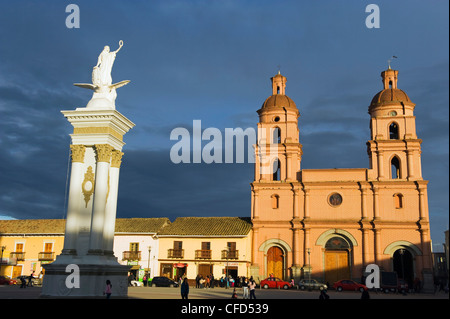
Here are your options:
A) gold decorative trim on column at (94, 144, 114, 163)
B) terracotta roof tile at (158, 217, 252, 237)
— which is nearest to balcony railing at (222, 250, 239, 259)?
terracotta roof tile at (158, 217, 252, 237)

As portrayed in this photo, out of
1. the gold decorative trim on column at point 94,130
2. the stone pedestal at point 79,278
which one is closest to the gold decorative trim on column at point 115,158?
the gold decorative trim on column at point 94,130

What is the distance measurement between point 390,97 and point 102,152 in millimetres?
35345

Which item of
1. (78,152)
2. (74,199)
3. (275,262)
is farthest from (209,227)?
(78,152)

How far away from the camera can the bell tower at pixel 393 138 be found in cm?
4581

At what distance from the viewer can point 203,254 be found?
4891cm

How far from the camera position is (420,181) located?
44.6m

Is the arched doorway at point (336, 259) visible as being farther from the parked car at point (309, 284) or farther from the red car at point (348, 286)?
the red car at point (348, 286)

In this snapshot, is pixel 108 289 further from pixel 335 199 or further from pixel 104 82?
pixel 335 199

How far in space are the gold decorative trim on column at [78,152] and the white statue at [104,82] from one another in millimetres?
2280

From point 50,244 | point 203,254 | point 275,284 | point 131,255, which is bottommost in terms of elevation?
point 275,284

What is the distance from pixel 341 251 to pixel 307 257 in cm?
332

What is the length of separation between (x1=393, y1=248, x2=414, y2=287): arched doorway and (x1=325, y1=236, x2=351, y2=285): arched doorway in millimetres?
4618

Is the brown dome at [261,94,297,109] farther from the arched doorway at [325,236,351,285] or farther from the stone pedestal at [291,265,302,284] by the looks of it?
the stone pedestal at [291,265,302,284]
